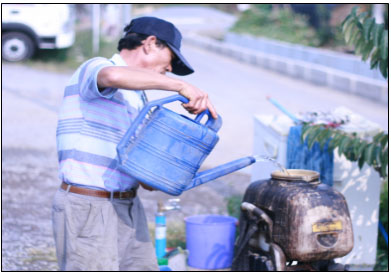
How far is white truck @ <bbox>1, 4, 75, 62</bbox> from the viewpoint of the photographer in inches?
621

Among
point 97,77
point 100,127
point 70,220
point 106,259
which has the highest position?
point 97,77

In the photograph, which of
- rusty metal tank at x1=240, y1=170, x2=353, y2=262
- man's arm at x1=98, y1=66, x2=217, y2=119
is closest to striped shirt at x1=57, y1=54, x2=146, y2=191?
man's arm at x1=98, y1=66, x2=217, y2=119

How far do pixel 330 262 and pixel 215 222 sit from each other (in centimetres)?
100

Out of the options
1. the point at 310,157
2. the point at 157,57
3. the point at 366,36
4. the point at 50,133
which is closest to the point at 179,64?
the point at 157,57

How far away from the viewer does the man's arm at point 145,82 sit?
2824 mm

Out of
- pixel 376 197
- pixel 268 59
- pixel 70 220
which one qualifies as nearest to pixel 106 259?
pixel 70 220

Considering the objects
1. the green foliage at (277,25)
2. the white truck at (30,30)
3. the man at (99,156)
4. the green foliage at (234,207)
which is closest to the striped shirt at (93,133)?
the man at (99,156)

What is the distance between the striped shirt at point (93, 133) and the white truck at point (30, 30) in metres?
13.2

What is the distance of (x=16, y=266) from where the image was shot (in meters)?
5.03

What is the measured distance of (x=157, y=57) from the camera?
10.8 ft

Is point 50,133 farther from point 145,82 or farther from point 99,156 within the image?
point 145,82

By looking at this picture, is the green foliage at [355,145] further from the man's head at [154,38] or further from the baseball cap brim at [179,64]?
the man's head at [154,38]

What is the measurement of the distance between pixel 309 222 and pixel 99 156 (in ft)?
4.51

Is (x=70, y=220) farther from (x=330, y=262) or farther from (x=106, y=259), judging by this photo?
(x=330, y=262)
